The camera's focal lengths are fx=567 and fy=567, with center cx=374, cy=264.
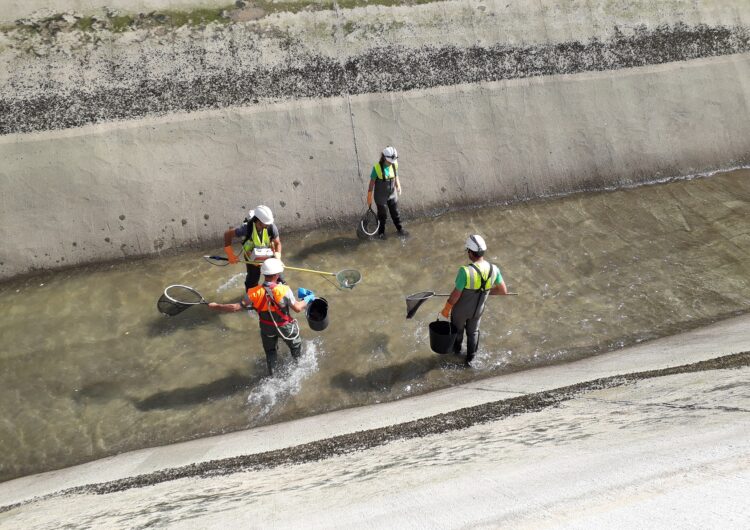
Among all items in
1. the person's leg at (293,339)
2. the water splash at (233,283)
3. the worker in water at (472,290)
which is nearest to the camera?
the worker in water at (472,290)

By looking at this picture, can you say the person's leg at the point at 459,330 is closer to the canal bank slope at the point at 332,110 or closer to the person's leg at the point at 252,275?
the person's leg at the point at 252,275

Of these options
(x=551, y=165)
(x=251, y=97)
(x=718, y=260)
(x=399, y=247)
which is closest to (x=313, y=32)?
(x=251, y=97)

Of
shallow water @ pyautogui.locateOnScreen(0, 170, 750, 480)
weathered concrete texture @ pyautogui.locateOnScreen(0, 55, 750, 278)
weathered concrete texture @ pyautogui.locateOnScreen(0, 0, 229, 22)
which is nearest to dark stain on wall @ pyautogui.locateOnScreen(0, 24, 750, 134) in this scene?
weathered concrete texture @ pyautogui.locateOnScreen(0, 55, 750, 278)

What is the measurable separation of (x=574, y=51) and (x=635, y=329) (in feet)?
18.2

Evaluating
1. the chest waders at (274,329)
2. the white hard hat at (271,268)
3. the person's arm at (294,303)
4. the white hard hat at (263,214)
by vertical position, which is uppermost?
the white hard hat at (263,214)

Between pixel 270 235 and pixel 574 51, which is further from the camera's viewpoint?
pixel 574 51

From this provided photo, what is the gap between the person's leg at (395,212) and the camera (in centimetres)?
884

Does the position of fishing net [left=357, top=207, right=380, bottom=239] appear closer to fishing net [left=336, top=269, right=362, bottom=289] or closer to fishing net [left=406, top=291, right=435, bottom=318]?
fishing net [left=336, top=269, right=362, bottom=289]

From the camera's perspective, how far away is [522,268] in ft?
29.1

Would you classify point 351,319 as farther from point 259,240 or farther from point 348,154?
point 348,154

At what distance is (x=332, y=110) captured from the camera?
966 centimetres

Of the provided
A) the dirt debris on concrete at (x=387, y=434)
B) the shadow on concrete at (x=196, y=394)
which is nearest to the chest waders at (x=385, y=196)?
the shadow on concrete at (x=196, y=394)

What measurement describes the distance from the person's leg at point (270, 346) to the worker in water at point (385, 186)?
286 centimetres

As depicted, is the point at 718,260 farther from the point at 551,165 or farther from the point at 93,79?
the point at 93,79
